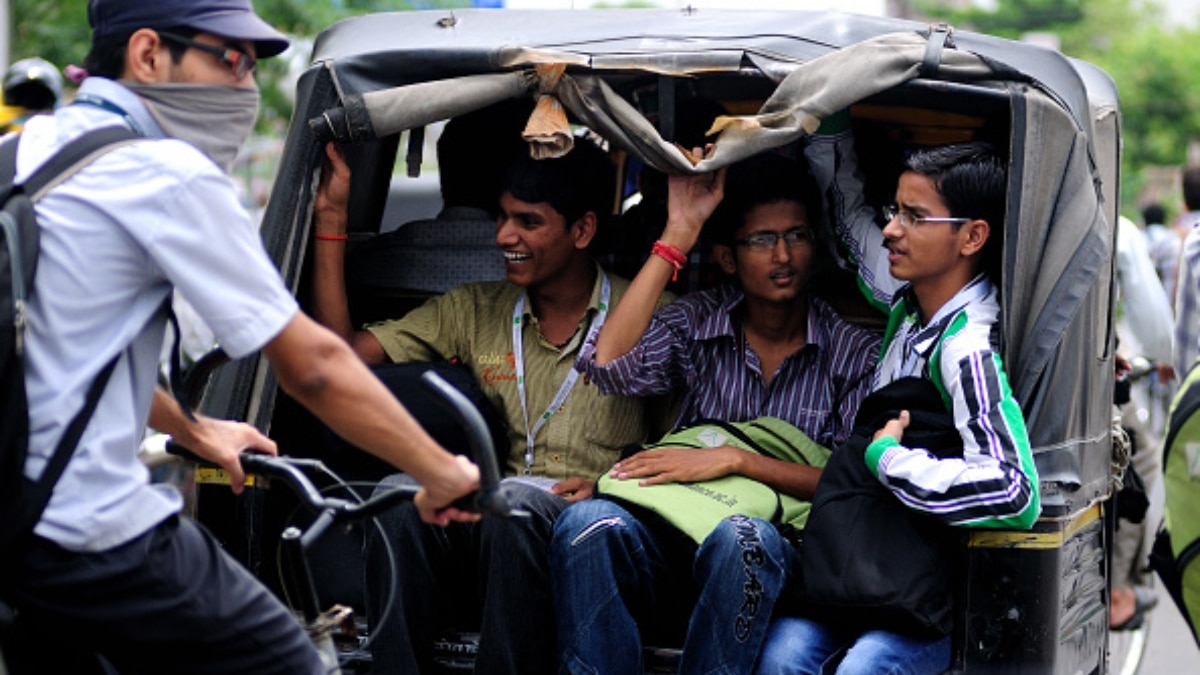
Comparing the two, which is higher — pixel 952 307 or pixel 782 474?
pixel 952 307

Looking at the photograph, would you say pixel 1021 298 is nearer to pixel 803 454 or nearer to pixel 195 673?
pixel 803 454

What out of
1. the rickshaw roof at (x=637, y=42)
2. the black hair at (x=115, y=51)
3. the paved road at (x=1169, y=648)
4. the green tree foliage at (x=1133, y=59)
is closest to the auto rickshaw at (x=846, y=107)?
the rickshaw roof at (x=637, y=42)

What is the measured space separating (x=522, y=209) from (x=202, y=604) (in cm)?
232

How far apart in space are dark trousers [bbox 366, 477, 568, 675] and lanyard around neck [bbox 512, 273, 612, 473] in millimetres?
388

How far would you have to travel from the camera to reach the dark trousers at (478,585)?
4.13 meters

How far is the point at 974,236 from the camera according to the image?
166 inches

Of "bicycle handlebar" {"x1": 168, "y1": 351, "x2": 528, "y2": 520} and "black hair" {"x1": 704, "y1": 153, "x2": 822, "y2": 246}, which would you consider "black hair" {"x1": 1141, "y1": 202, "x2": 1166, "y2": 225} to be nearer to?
"black hair" {"x1": 704, "y1": 153, "x2": 822, "y2": 246}

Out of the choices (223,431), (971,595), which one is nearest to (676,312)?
(971,595)

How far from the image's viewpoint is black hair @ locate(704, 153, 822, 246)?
4.70 metres

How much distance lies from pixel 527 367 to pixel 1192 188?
525 centimetres

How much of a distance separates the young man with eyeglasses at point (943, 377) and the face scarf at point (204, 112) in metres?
1.72

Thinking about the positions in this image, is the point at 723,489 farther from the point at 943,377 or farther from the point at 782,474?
the point at 943,377

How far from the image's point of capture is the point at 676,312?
477 centimetres

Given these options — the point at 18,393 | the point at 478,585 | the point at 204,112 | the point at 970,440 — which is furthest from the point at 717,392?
the point at 18,393
